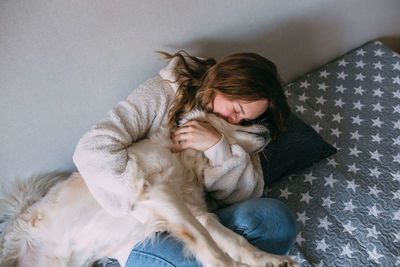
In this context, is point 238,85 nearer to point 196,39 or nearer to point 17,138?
point 196,39

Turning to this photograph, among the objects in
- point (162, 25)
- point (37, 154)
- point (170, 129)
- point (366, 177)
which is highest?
point (162, 25)

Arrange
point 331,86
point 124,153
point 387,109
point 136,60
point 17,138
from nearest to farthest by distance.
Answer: point 124,153, point 17,138, point 136,60, point 387,109, point 331,86

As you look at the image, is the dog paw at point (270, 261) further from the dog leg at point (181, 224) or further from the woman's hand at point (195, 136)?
the woman's hand at point (195, 136)

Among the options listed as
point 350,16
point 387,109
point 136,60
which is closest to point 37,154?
point 136,60

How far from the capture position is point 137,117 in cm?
122

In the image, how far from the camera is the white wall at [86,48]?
45.2 inches

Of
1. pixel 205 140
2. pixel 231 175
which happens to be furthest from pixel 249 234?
pixel 205 140

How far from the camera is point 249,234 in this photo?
110 cm

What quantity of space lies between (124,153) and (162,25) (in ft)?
1.97

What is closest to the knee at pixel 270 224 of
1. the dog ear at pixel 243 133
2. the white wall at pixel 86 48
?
the dog ear at pixel 243 133

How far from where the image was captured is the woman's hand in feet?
3.96

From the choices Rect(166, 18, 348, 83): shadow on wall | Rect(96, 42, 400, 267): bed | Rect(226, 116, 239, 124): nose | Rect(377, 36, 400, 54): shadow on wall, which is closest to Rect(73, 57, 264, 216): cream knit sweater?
Rect(226, 116, 239, 124): nose

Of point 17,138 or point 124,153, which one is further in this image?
point 17,138

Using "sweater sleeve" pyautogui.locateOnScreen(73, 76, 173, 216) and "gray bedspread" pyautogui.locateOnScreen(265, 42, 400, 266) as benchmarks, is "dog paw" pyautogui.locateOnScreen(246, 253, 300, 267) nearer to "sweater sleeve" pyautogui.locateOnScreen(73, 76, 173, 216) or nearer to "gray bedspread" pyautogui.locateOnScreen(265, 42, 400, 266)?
"gray bedspread" pyautogui.locateOnScreen(265, 42, 400, 266)
